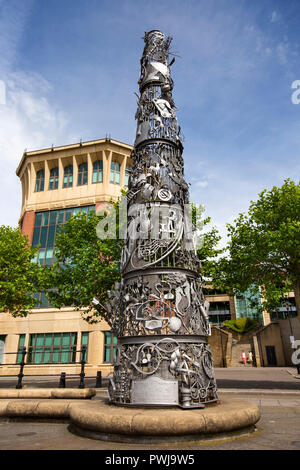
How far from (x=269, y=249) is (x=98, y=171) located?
26013mm

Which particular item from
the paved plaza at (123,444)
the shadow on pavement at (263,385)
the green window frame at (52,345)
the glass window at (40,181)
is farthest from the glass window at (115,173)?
the paved plaza at (123,444)

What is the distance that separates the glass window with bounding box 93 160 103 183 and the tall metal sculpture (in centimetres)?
2610

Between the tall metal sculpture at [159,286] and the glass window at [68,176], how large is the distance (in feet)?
92.2

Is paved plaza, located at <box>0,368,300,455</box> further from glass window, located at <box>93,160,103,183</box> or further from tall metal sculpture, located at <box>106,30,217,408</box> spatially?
glass window, located at <box>93,160,103,183</box>

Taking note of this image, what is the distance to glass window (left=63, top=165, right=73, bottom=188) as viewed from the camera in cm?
3609

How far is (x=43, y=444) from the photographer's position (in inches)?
179

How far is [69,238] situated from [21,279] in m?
3.33

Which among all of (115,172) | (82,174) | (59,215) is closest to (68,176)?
(82,174)

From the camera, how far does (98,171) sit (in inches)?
1395

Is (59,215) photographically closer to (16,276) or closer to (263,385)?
(16,276)

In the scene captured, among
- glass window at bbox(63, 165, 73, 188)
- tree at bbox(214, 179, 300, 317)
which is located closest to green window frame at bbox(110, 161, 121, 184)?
glass window at bbox(63, 165, 73, 188)

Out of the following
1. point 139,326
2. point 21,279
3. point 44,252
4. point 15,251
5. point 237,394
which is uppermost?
point 44,252

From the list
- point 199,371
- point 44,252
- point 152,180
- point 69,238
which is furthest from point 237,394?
point 44,252
